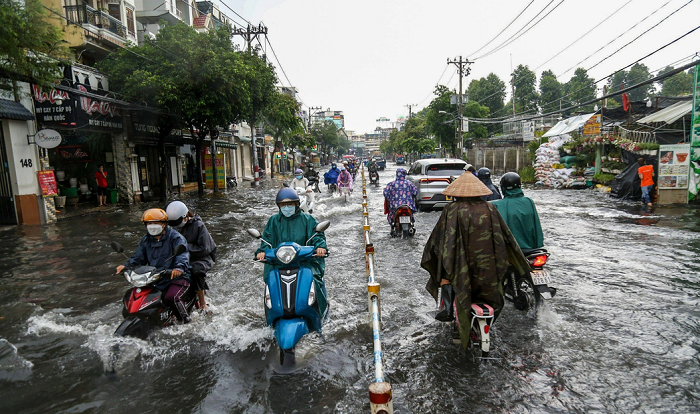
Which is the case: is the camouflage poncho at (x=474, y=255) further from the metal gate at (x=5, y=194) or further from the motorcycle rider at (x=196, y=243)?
the metal gate at (x=5, y=194)

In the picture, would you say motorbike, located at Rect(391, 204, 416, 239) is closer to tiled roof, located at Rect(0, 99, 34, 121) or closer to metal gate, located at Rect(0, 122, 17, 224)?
tiled roof, located at Rect(0, 99, 34, 121)

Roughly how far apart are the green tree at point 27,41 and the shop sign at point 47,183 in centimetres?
392

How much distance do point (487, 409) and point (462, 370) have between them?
62cm

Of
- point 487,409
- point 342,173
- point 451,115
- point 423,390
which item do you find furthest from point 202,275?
point 451,115

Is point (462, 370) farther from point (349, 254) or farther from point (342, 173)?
point (342, 173)

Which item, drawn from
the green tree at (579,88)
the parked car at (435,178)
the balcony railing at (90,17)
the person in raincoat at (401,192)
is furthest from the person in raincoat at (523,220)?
the green tree at (579,88)

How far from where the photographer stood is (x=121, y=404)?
11.2 ft

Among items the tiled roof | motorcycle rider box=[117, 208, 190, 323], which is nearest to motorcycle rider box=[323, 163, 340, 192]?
the tiled roof

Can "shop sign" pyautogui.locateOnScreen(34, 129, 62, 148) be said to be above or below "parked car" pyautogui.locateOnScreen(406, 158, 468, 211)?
above

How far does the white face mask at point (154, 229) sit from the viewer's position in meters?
4.34

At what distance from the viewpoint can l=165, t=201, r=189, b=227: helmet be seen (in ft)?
15.6

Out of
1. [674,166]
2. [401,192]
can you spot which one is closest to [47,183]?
[401,192]

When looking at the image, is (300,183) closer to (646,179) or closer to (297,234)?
(297,234)

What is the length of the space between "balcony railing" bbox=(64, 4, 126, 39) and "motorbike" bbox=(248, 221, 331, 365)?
1868 cm
